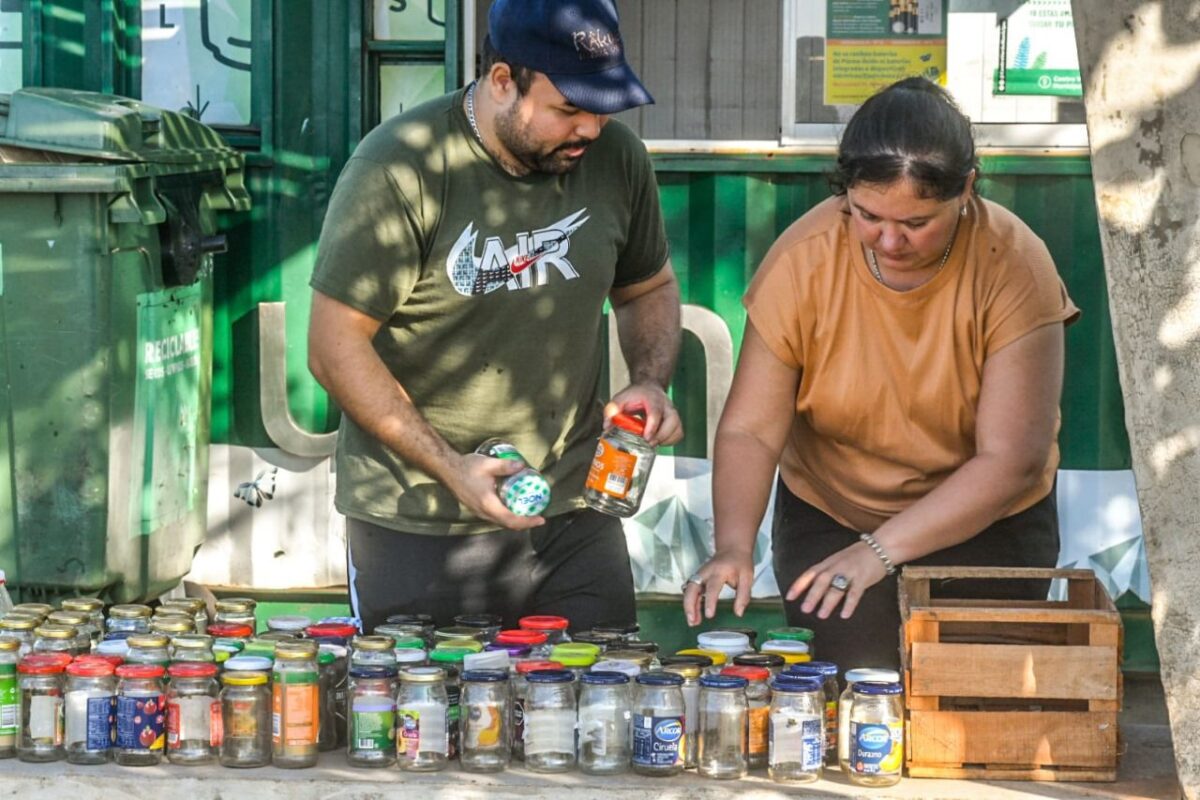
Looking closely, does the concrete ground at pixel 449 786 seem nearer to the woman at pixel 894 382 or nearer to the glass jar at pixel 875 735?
the glass jar at pixel 875 735

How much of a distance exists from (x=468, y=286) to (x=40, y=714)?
1.21m

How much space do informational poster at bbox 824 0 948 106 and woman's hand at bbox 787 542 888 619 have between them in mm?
2730

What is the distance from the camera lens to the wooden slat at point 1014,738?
3.23 meters

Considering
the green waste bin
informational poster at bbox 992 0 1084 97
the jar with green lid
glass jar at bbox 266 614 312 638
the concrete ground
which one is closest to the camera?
the concrete ground

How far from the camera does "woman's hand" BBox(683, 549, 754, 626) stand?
11.8 feet

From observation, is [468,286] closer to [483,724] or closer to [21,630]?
[483,724]

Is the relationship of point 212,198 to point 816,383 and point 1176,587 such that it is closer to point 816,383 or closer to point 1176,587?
point 816,383

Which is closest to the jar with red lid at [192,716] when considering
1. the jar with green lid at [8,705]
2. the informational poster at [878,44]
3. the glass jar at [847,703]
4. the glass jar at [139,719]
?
the glass jar at [139,719]

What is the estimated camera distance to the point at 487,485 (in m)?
3.62

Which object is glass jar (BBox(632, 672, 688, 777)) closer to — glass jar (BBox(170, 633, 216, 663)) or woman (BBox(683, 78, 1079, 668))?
woman (BBox(683, 78, 1079, 668))

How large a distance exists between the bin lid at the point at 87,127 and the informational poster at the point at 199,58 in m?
0.54

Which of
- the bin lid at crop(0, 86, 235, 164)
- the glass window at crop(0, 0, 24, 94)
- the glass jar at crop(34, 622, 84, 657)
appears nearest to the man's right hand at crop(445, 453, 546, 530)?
the glass jar at crop(34, 622, 84, 657)

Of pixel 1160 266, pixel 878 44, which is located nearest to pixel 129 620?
pixel 1160 266

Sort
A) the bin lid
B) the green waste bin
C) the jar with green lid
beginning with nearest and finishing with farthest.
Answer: the jar with green lid → the green waste bin → the bin lid
